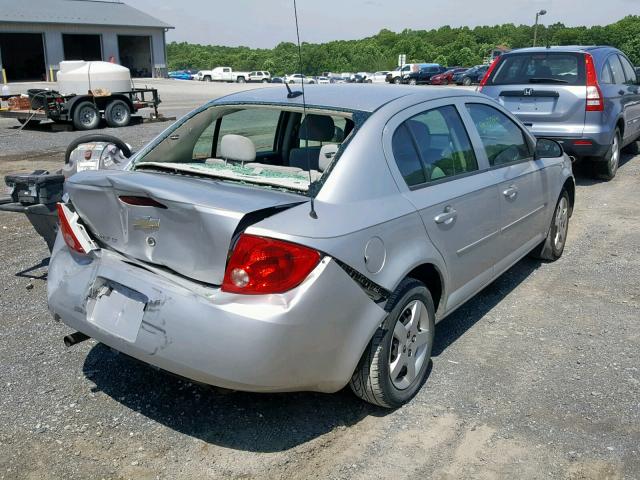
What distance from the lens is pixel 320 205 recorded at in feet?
9.62

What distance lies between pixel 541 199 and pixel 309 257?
116 inches

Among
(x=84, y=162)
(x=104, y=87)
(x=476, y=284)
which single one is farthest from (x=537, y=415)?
(x=104, y=87)

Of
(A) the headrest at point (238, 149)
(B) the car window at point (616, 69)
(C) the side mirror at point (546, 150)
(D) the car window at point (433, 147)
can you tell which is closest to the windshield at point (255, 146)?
(A) the headrest at point (238, 149)

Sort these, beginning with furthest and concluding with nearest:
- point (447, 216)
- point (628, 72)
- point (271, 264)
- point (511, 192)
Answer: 1. point (628, 72)
2. point (511, 192)
3. point (447, 216)
4. point (271, 264)

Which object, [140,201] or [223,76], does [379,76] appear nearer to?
[223,76]

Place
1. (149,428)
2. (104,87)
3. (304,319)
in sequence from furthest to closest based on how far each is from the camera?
(104,87), (149,428), (304,319)

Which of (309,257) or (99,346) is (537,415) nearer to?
(309,257)

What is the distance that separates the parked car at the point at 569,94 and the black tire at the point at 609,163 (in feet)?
0.04

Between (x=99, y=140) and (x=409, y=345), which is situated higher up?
(x=99, y=140)

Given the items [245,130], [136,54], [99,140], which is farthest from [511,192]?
[136,54]

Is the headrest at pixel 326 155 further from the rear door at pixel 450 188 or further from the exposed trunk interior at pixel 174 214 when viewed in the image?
the exposed trunk interior at pixel 174 214

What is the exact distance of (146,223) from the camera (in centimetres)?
298

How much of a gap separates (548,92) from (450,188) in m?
5.49

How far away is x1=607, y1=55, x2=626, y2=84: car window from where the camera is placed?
9.07 m
